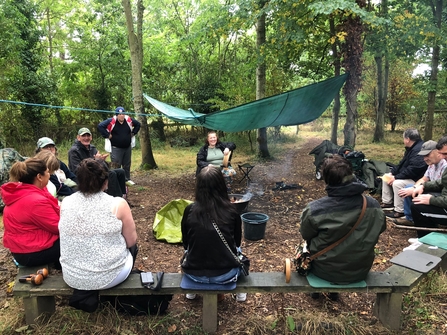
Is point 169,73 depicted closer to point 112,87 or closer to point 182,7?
point 112,87

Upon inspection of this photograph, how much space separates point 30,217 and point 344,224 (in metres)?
1.63

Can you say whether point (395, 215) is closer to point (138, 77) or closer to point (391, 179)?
Result: point (391, 179)

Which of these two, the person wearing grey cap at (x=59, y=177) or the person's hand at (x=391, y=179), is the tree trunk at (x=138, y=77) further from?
the person's hand at (x=391, y=179)

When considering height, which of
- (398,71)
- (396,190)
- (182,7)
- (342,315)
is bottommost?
(342,315)

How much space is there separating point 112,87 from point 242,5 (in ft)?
18.7

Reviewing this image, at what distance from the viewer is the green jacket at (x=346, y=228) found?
1511 millimetres

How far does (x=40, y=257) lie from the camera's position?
172 centimetres

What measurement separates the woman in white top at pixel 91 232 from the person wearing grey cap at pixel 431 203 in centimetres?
223

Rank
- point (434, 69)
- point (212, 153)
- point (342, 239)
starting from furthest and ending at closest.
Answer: point (434, 69), point (212, 153), point (342, 239)

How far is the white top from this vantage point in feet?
4.70

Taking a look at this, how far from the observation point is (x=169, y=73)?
32.4ft

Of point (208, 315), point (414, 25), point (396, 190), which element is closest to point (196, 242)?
point (208, 315)

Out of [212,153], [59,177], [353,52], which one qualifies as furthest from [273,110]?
[59,177]

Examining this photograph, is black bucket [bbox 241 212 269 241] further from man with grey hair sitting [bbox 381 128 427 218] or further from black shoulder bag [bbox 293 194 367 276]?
man with grey hair sitting [bbox 381 128 427 218]
